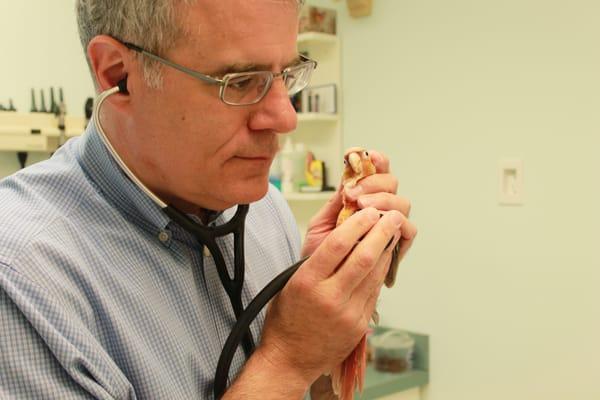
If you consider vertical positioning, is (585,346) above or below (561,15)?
below

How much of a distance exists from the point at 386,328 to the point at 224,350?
1.64m

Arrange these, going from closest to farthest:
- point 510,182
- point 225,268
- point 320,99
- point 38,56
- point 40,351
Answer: point 40,351 → point 225,268 → point 510,182 → point 38,56 → point 320,99

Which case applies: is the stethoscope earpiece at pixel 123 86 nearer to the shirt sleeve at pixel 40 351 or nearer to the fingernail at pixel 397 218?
the shirt sleeve at pixel 40 351

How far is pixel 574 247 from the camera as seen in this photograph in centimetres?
196

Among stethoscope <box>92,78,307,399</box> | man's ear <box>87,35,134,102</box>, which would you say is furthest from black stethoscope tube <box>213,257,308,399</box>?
man's ear <box>87,35,134,102</box>

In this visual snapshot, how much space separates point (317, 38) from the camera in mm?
2500

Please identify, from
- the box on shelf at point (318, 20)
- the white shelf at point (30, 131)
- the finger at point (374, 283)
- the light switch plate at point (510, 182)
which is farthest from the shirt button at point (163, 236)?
the box on shelf at point (318, 20)

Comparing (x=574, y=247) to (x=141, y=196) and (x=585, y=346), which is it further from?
(x=141, y=196)

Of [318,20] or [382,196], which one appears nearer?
[382,196]

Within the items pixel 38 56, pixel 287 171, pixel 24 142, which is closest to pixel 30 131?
pixel 24 142

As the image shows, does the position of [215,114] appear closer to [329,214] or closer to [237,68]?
[237,68]

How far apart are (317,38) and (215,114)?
1.69 meters

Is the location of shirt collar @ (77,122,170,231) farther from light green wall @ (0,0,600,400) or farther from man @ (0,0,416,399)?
light green wall @ (0,0,600,400)

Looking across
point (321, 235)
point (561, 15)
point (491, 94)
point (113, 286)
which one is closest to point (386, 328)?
point (491, 94)
